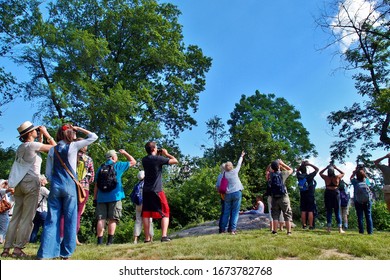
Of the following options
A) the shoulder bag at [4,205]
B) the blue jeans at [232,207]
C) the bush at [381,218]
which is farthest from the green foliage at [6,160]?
the bush at [381,218]

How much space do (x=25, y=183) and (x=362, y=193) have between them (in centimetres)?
762

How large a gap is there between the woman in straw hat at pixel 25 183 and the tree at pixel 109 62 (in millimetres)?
14719

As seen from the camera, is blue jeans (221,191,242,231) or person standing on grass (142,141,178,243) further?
blue jeans (221,191,242,231)

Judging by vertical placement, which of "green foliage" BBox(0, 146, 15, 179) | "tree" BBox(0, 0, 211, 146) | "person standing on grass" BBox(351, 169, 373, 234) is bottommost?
"person standing on grass" BBox(351, 169, 373, 234)

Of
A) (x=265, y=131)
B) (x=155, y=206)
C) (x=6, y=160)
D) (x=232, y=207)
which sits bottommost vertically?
(x=155, y=206)

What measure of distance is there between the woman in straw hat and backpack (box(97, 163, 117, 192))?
6.24 feet

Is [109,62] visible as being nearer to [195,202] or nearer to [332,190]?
[195,202]

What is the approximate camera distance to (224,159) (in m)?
34.0

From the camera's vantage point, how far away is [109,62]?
926 inches

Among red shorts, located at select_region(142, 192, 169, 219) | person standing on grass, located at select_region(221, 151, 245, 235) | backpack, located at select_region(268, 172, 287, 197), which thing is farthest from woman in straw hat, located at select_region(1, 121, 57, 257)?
backpack, located at select_region(268, 172, 287, 197)

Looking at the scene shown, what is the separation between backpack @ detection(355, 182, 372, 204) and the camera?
9.70 m

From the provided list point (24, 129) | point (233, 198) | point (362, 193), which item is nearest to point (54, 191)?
point (24, 129)

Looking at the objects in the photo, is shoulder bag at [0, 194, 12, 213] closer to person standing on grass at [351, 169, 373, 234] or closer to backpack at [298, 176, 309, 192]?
backpack at [298, 176, 309, 192]

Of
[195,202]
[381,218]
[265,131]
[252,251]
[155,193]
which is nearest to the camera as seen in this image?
[252,251]
